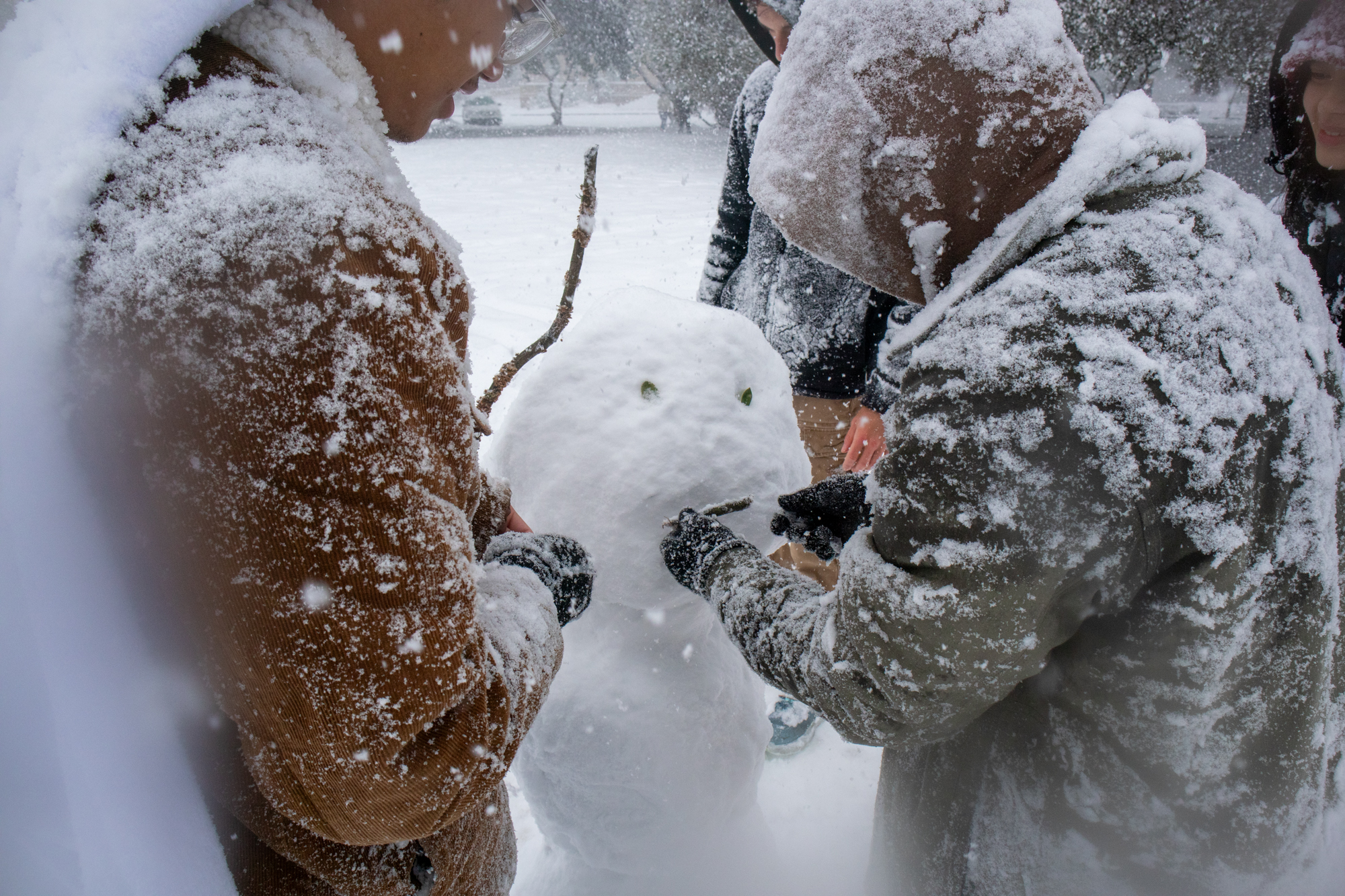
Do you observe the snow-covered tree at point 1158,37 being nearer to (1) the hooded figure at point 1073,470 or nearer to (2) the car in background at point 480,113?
(1) the hooded figure at point 1073,470

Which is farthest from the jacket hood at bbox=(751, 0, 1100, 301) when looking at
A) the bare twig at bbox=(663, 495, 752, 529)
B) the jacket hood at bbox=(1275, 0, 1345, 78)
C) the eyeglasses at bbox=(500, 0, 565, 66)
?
the jacket hood at bbox=(1275, 0, 1345, 78)

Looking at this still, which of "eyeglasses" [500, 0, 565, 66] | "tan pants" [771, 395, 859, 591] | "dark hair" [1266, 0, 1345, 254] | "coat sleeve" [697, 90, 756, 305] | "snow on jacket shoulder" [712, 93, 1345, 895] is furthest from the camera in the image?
"tan pants" [771, 395, 859, 591]

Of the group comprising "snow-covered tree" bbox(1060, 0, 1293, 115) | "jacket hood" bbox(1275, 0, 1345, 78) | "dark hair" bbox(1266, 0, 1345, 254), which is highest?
"snow-covered tree" bbox(1060, 0, 1293, 115)

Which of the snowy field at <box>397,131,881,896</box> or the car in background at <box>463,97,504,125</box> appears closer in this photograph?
the snowy field at <box>397,131,881,896</box>

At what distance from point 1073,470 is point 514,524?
1.12 m

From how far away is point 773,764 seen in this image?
2.56 metres

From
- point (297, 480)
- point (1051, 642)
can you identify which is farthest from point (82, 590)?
point (1051, 642)

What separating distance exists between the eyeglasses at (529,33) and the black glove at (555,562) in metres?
0.80

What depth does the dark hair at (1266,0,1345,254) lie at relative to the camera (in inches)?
73.1

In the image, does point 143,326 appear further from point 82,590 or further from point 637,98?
point 637,98

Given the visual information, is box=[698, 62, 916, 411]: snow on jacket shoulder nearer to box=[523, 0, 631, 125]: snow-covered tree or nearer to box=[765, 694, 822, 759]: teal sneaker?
box=[765, 694, 822, 759]: teal sneaker

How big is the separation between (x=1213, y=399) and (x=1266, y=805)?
616 millimetres

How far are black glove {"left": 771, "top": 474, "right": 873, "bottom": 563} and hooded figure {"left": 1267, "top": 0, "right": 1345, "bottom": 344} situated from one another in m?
1.28

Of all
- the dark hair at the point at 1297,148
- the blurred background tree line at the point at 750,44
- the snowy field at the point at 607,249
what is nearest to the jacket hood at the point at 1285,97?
the dark hair at the point at 1297,148
